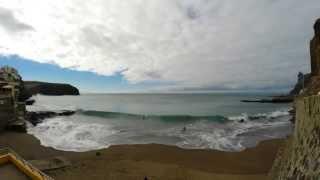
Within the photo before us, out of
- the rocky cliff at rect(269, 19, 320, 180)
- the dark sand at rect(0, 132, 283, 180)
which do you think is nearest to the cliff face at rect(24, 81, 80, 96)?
the dark sand at rect(0, 132, 283, 180)

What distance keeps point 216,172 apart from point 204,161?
1.92 metres

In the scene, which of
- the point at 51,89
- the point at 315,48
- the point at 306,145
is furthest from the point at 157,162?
the point at 51,89

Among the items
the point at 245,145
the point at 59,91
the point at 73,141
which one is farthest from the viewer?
the point at 59,91

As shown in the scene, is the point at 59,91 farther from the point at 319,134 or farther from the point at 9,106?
the point at 319,134

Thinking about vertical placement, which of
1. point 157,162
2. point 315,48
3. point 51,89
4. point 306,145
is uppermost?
point 315,48

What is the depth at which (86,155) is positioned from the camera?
14.6 metres

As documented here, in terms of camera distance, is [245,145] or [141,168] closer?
[141,168]

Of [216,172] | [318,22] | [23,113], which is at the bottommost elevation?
[216,172]

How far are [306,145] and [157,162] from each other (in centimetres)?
1038

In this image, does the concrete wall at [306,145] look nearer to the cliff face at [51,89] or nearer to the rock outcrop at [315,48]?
the rock outcrop at [315,48]

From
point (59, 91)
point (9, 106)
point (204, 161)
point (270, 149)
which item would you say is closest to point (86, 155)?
point (204, 161)

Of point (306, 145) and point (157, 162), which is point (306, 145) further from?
point (157, 162)

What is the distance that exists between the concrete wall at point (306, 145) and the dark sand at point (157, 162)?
22.0 ft

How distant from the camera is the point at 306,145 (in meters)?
4.29
